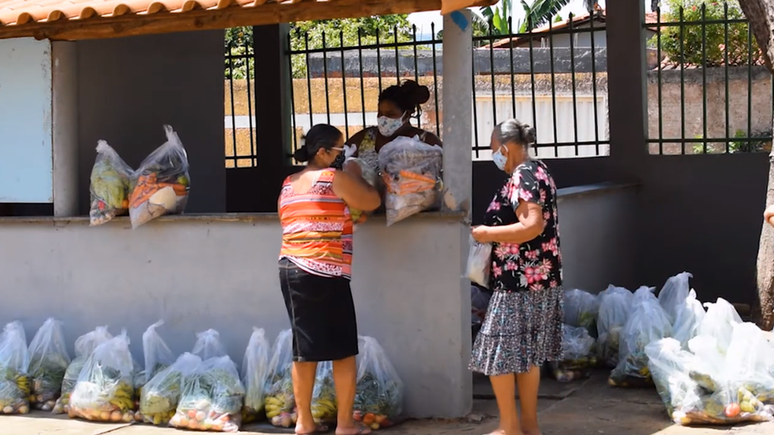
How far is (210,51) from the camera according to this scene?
786 centimetres

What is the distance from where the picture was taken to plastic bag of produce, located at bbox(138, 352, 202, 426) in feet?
17.7

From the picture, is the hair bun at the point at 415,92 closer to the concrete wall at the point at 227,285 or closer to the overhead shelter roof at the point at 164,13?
the overhead shelter roof at the point at 164,13

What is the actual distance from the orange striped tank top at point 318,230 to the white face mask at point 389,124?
0.98 metres

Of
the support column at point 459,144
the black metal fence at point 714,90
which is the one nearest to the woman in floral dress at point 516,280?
the support column at point 459,144

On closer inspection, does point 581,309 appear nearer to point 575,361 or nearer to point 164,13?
point 575,361

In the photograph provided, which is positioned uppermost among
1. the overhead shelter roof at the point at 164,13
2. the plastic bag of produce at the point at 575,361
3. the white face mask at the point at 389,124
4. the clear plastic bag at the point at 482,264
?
the overhead shelter roof at the point at 164,13

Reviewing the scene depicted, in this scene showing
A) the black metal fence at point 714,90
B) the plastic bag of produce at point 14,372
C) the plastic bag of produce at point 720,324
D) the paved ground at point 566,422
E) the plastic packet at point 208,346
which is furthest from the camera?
the black metal fence at point 714,90

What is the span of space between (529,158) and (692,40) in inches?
450

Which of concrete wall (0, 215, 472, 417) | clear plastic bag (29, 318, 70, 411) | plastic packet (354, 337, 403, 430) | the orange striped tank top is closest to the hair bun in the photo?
concrete wall (0, 215, 472, 417)

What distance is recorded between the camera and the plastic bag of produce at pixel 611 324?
6348mm

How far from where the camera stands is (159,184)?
5820 mm

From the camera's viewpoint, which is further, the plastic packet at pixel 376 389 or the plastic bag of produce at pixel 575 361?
the plastic bag of produce at pixel 575 361

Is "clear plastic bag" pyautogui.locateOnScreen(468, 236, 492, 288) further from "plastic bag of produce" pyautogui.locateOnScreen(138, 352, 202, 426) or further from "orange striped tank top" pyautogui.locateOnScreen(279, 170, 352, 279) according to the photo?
"plastic bag of produce" pyautogui.locateOnScreen(138, 352, 202, 426)

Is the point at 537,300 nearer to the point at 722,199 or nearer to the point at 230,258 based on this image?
the point at 230,258
